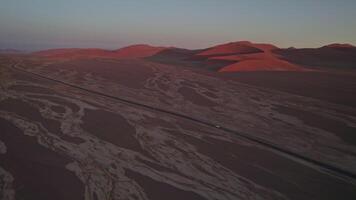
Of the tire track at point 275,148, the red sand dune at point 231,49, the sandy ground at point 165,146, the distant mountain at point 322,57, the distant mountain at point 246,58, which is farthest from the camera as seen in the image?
the red sand dune at point 231,49

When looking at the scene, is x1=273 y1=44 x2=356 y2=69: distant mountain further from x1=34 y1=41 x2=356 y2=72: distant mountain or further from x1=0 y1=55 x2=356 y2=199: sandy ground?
x1=0 y1=55 x2=356 y2=199: sandy ground

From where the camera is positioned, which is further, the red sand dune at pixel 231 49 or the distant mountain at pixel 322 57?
the red sand dune at pixel 231 49

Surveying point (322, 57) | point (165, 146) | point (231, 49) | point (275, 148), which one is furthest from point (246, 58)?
point (165, 146)

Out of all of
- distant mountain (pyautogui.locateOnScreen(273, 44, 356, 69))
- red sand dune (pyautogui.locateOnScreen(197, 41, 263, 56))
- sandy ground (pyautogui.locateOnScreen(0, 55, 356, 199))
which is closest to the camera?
sandy ground (pyautogui.locateOnScreen(0, 55, 356, 199))

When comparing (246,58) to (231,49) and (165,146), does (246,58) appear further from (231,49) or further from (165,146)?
(165,146)

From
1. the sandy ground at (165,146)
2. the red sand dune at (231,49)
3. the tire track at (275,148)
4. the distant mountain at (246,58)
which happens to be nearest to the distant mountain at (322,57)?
the distant mountain at (246,58)

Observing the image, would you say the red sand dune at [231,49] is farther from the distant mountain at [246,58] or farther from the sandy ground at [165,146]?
the sandy ground at [165,146]

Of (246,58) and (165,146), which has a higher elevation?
(246,58)

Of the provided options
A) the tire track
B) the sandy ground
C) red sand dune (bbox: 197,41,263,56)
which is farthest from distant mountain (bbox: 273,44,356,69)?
the tire track

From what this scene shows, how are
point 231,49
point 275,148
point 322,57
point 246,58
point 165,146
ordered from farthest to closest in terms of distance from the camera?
point 231,49
point 322,57
point 246,58
point 275,148
point 165,146

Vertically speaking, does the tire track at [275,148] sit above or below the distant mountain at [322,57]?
below

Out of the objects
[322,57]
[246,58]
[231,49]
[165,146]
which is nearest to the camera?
[165,146]

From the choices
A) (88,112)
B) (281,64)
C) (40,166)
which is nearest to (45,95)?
(88,112)
